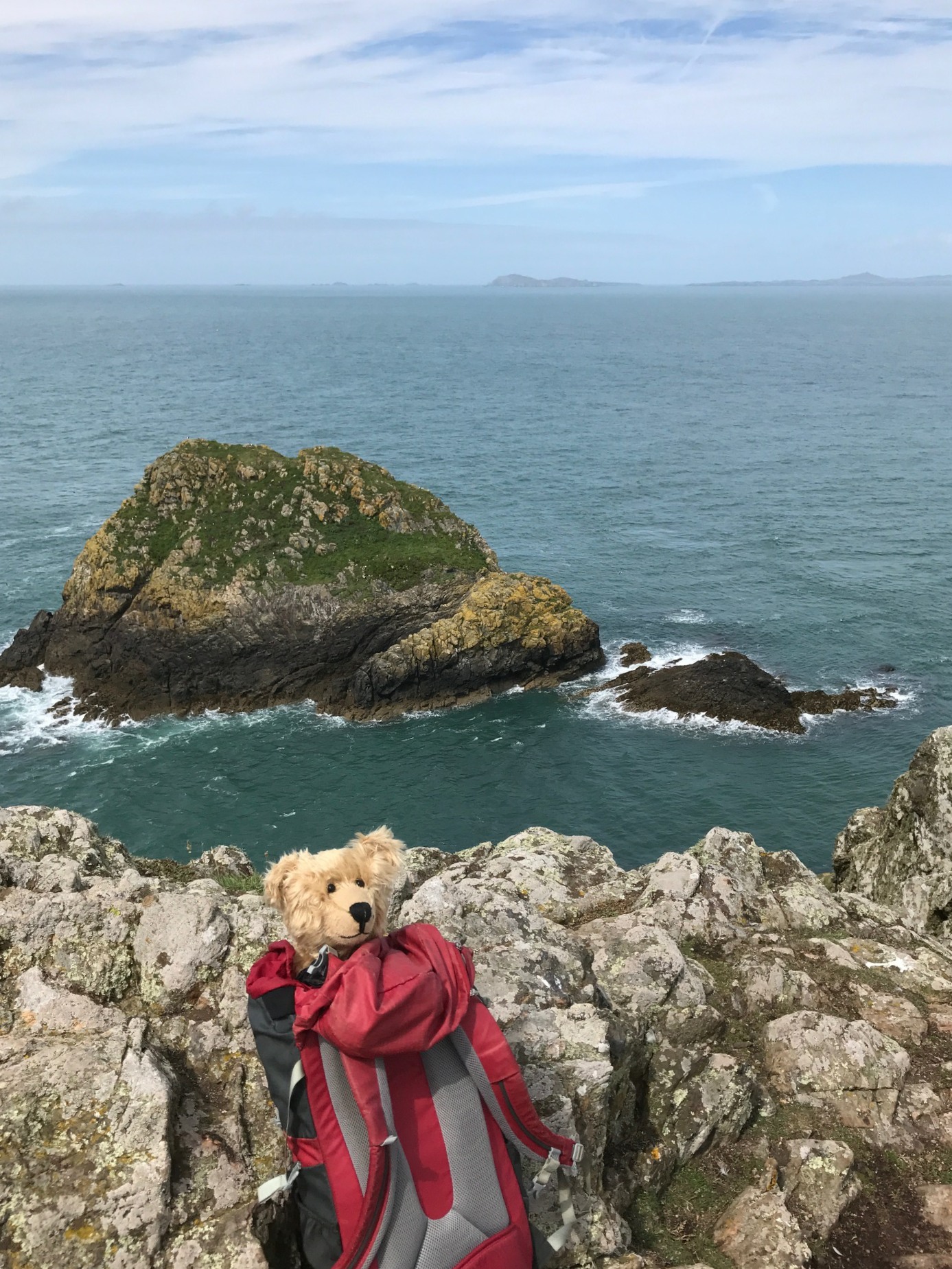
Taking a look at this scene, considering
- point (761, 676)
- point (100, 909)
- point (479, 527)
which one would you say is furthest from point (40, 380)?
point (100, 909)

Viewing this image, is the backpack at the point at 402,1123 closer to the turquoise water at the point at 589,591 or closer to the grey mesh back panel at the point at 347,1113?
the grey mesh back panel at the point at 347,1113

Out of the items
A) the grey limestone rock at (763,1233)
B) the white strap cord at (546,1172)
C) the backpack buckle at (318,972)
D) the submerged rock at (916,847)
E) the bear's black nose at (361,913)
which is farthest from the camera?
the submerged rock at (916,847)

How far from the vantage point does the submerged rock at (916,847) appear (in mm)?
A: 12938

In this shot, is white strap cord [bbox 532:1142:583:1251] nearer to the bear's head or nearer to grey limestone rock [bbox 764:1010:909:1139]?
the bear's head

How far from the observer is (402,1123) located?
506cm

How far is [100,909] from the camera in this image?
8.06 m

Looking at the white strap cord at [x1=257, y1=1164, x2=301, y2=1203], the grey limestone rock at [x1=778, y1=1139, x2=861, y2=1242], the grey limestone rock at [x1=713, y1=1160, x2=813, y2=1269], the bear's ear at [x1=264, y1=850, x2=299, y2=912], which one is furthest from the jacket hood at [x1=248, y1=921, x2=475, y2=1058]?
the grey limestone rock at [x1=778, y1=1139, x2=861, y2=1242]

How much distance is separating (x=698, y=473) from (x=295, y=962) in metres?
79.0

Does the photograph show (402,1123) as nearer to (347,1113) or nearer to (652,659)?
(347,1113)

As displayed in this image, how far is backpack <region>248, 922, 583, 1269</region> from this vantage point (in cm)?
481

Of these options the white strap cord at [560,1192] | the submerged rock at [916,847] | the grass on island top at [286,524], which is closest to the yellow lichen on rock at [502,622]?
the grass on island top at [286,524]

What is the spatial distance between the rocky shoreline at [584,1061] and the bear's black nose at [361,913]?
165cm

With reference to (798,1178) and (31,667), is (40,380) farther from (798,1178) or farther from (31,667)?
(798,1178)

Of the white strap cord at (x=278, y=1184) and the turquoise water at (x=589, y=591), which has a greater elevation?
the white strap cord at (x=278, y=1184)
